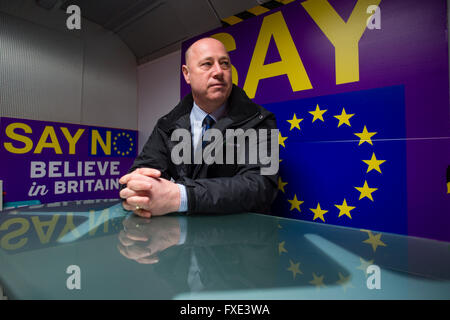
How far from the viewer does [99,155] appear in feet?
6.87

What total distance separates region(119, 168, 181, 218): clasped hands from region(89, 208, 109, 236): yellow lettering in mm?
75

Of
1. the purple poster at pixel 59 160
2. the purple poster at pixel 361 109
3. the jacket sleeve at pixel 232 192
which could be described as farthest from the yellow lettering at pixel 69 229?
the purple poster at pixel 59 160

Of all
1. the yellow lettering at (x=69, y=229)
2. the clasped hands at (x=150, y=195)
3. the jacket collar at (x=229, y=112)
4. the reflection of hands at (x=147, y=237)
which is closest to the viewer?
the reflection of hands at (x=147, y=237)

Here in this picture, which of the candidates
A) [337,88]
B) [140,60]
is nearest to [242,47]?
[337,88]

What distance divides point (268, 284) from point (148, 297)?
14 cm

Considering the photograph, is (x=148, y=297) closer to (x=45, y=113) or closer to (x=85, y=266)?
(x=85, y=266)

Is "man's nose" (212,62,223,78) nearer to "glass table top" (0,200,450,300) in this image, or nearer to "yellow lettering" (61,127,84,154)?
"glass table top" (0,200,450,300)

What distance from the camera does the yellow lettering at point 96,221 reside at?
55 centimetres


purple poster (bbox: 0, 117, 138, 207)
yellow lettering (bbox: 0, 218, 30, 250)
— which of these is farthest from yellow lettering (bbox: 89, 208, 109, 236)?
purple poster (bbox: 0, 117, 138, 207)

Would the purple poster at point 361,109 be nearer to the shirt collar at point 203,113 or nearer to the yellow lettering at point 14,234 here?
the shirt collar at point 203,113

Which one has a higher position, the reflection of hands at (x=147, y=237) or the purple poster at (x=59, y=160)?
the purple poster at (x=59, y=160)

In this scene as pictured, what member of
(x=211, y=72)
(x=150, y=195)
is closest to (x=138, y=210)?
(x=150, y=195)

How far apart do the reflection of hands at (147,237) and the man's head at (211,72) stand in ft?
2.27

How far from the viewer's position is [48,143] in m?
1.82
